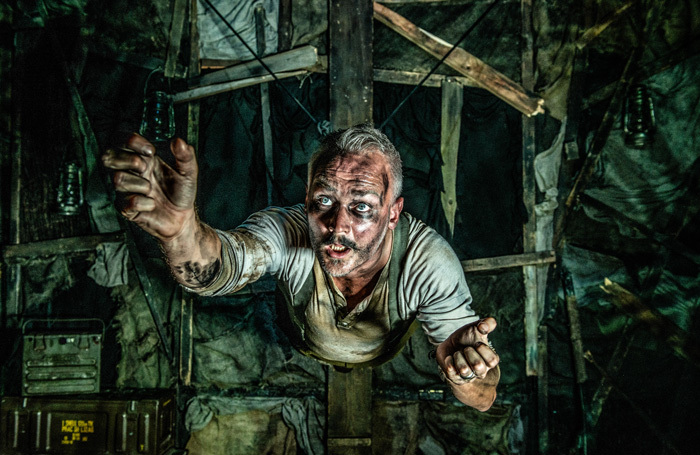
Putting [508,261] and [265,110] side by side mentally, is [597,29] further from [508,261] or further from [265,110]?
[265,110]

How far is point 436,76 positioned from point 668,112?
204 centimetres

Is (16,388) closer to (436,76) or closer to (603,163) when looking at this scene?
(436,76)

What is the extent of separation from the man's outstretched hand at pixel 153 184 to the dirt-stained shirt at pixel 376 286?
26.2 inches

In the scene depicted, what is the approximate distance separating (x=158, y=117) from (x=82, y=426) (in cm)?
304

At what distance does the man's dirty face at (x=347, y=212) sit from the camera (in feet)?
6.72

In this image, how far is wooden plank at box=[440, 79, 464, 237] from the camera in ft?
12.4

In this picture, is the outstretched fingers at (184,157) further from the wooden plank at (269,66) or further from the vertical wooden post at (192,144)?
the vertical wooden post at (192,144)

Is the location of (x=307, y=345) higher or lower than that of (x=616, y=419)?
higher

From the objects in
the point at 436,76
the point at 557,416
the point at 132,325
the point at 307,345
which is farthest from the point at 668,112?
the point at 132,325

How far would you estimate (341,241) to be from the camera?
2033 mm

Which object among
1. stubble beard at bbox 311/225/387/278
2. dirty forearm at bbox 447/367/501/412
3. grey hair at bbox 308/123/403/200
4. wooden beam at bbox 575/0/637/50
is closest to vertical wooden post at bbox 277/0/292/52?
grey hair at bbox 308/123/403/200

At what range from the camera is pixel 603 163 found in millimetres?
3723

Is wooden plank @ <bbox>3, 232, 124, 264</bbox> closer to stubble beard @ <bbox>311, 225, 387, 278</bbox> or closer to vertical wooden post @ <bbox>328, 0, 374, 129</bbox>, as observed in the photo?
vertical wooden post @ <bbox>328, 0, 374, 129</bbox>

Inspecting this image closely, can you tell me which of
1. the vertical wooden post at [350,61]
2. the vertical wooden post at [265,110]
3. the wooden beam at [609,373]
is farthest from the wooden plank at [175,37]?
the wooden beam at [609,373]
